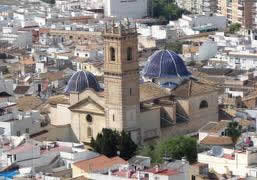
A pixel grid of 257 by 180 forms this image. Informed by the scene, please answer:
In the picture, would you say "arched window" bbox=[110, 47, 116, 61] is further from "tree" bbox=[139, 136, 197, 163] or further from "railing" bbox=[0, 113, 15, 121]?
"tree" bbox=[139, 136, 197, 163]

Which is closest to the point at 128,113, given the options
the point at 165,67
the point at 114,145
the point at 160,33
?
the point at 114,145

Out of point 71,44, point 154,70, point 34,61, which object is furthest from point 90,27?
point 154,70

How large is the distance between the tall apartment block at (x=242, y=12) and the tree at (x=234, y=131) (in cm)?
4831

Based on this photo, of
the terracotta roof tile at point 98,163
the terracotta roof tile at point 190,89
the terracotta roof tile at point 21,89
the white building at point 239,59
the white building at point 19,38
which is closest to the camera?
the terracotta roof tile at point 98,163

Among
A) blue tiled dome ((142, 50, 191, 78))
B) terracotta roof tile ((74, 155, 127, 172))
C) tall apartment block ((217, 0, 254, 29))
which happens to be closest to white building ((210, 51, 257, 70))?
blue tiled dome ((142, 50, 191, 78))

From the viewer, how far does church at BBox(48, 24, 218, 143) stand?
47.3 m

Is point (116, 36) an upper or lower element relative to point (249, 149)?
upper

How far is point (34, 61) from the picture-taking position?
73.8 m

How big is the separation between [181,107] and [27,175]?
13.5m

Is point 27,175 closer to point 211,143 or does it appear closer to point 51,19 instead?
point 211,143

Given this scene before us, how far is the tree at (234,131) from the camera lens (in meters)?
46.3

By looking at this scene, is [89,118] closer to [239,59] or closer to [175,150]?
[175,150]

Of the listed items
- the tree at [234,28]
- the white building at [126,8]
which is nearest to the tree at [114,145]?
the tree at [234,28]

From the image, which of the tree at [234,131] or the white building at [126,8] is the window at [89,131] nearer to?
the tree at [234,131]
